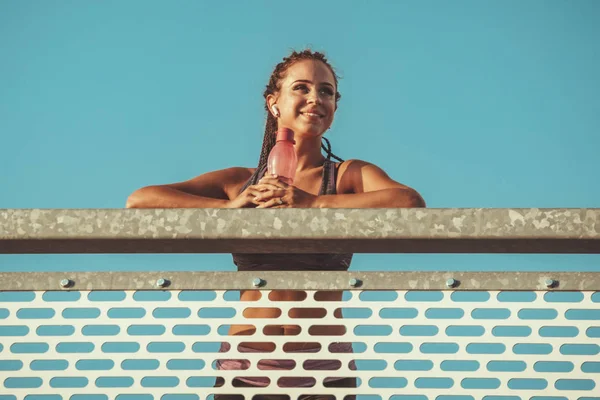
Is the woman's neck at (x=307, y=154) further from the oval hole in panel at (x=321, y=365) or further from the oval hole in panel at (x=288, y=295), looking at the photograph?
the oval hole in panel at (x=321, y=365)

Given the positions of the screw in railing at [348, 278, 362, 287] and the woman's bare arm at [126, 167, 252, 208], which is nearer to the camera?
the screw in railing at [348, 278, 362, 287]

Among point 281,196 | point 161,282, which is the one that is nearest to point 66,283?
point 161,282

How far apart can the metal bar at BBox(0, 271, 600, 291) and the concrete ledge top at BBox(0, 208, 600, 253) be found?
63 millimetres

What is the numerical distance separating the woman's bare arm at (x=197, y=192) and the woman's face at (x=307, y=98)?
1.13 feet

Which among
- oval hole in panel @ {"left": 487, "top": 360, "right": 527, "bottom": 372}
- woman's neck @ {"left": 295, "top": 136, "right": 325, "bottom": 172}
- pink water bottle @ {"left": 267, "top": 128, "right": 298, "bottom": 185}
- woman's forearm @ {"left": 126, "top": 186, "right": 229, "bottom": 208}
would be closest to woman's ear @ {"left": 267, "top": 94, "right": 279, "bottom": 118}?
woman's neck @ {"left": 295, "top": 136, "right": 325, "bottom": 172}

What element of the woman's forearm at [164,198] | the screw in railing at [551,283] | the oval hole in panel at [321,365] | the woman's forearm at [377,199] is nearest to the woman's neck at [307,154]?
the woman's forearm at [164,198]

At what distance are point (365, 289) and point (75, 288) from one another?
1.98 feet

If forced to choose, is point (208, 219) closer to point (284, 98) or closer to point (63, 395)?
point (63, 395)

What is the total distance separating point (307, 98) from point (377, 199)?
1.02 m

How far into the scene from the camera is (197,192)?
14.9 ft

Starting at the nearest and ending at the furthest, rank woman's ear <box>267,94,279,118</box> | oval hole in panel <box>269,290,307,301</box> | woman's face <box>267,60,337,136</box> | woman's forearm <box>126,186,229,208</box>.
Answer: oval hole in panel <box>269,290,307,301</box>
woman's forearm <box>126,186,229,208</box>
woman's face <box>267,60,337,136</box>
woman's ear <box>267,94,279,118</box>

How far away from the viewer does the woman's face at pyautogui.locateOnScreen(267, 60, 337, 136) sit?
4.53 m

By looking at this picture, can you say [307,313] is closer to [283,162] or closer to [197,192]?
[283,162]

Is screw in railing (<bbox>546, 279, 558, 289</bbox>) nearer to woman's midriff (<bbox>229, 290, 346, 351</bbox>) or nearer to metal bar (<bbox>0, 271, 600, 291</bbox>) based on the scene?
metal bar (<bbox>0, 271, 600, 291</bbox>)
